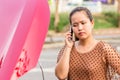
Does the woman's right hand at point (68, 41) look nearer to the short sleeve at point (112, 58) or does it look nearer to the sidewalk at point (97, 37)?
the short sleeve at point (112, 58)

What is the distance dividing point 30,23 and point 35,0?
0.47 feet

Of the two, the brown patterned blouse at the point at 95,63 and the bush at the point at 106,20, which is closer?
the brown patterned blouse at the point at 95,63

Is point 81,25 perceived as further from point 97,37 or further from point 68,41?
point 97,37

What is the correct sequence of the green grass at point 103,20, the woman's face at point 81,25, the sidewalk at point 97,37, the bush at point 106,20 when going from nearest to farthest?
the woman's face at point 81,25 < the sidewalk at point 97,37 < the green grass at point 103,20 < the bush at point 106,20

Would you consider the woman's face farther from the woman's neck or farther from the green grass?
the green grass

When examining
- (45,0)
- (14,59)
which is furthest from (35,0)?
(14,59)

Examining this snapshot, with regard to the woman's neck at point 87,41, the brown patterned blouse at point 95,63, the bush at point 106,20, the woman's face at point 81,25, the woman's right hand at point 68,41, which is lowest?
the bush at point 106,20

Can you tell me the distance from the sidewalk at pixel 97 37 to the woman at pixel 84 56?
16028 mm

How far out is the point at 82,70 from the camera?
2.90 m

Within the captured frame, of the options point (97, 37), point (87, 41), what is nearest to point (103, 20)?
point (97, 37)

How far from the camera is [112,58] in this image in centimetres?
291

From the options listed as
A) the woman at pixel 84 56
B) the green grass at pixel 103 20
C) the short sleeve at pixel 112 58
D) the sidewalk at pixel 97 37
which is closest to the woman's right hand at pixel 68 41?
the woman at pixel 84 56

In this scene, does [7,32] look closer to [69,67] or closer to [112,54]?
[69,67]

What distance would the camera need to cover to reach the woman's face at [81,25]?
285 cm
